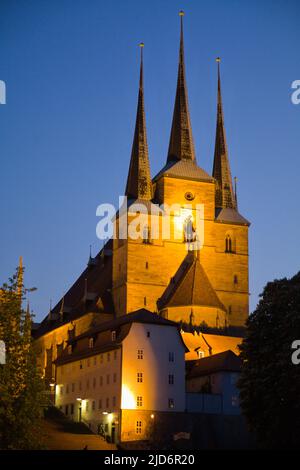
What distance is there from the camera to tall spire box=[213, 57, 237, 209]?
341 ft

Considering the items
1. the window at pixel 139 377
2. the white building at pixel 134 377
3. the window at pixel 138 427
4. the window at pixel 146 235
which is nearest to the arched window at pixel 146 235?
the window at pixel 146 235

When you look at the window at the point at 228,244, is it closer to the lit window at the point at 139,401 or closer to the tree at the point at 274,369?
the lit window at the point at 139,401

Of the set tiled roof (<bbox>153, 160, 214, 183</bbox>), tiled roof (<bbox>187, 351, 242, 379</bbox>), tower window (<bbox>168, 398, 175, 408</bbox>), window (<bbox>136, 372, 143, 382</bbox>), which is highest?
tiled roof (<bbox>153, 160, 214, 183</bbox>)

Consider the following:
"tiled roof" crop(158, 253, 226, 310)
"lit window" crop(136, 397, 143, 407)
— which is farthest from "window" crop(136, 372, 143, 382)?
"tiled roof" crop(158, 253, 226, 310)

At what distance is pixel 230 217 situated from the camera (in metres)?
101

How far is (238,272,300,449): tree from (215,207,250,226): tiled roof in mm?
42768

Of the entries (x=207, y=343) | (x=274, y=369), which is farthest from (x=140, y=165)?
(x=274, y=369)

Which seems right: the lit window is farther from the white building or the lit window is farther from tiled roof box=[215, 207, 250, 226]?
tiled roof box=[215, 207, 250, 226]

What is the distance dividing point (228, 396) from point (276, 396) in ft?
74.7

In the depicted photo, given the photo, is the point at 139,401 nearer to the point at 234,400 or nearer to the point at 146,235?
the point at 234,400

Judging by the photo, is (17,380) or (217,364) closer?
(17,380)

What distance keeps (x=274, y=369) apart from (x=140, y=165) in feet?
160

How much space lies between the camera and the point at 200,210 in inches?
3885
